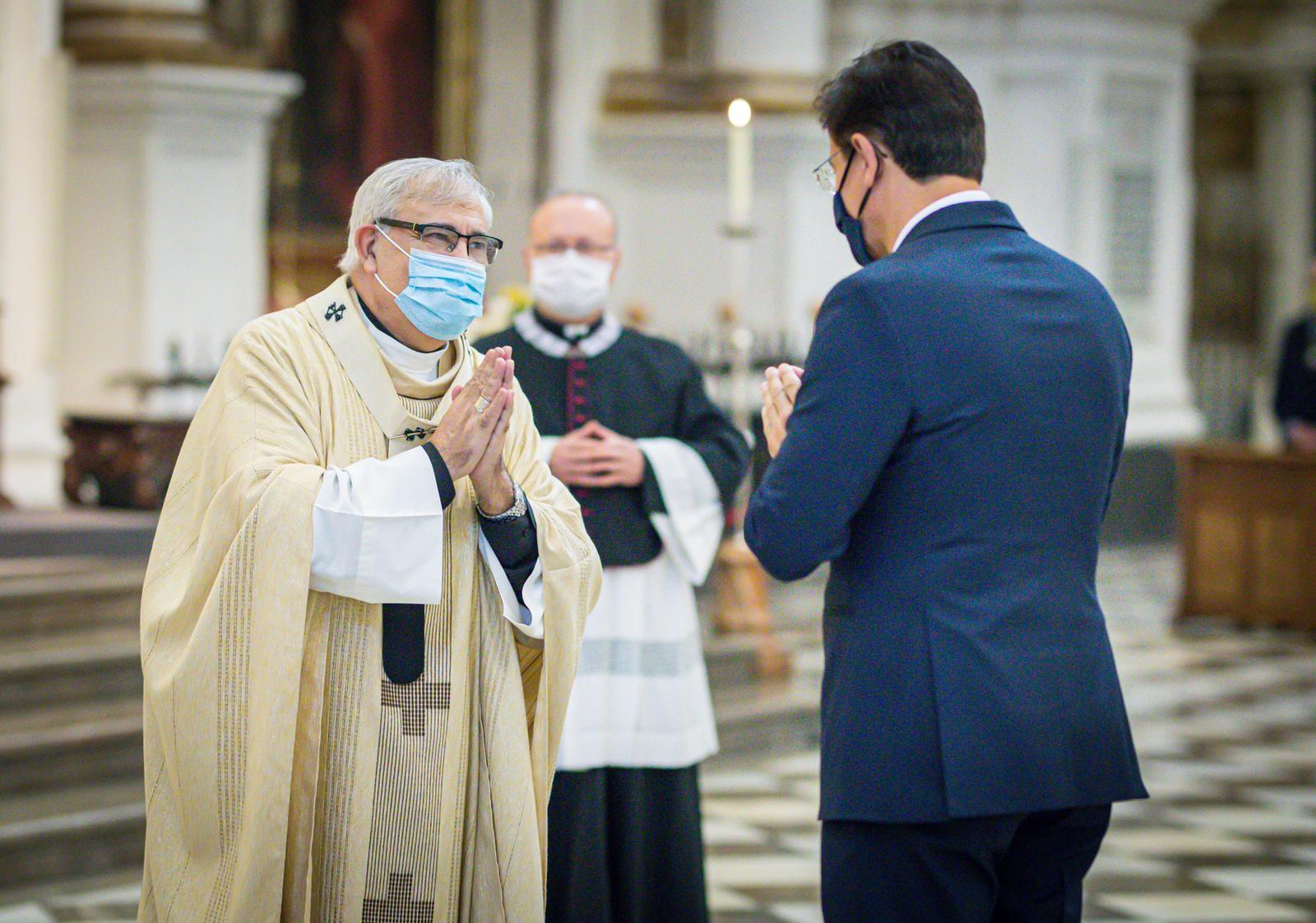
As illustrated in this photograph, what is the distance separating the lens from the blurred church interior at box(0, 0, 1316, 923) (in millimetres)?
5621

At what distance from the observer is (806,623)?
1003 centimetres

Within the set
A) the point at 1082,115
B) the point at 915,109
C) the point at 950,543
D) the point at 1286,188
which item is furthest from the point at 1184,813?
the point at 1286,188

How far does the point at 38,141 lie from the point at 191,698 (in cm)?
621

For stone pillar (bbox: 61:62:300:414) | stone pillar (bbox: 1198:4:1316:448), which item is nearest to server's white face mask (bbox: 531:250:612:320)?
stone pillar (bbox: 61:62:300:414)

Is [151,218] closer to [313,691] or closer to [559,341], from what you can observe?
[559,341]

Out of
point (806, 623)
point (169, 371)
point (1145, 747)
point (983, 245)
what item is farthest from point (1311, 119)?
point (983, 245)

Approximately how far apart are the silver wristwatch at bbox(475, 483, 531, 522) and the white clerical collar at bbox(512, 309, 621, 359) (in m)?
1.35

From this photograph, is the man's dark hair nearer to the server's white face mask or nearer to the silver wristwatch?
the silver wristwatch

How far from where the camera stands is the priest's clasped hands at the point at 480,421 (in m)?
2.73

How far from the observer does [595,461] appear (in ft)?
13.4

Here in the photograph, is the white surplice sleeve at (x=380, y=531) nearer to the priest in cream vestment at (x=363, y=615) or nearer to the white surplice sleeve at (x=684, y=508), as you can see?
the priest in cream vestment at (x=363, y=615)

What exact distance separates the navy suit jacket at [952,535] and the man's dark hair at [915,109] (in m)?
0.14

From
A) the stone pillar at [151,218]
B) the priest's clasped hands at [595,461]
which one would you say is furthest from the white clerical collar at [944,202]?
the stone pillar at [151,218]

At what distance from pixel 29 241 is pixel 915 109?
262 inches
